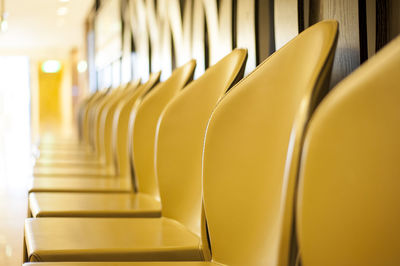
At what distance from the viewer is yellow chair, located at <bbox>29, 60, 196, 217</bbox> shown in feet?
6.29

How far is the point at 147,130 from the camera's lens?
247cm

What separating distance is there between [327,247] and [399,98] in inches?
9.2

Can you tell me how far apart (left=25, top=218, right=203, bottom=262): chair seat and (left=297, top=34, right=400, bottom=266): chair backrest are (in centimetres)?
64

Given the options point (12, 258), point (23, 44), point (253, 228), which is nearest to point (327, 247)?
point (253, 228)

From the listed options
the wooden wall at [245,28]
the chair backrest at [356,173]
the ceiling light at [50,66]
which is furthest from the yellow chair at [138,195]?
the ceiling light at [50,66]

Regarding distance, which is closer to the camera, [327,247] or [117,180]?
[327,247]

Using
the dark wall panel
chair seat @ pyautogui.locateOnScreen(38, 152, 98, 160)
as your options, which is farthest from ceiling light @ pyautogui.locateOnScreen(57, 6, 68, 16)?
the dark wall panel

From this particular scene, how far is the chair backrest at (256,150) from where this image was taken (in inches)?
46.9

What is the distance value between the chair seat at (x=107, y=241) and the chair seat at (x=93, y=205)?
0.36 ft

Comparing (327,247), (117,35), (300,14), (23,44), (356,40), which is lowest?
(327,247)

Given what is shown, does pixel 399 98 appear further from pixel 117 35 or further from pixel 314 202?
pixel 117 35

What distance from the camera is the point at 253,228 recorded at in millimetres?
1263

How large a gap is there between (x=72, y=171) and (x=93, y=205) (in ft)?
4.13

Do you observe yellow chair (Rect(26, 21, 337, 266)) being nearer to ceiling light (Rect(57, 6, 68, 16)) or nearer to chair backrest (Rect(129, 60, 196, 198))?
chair backrest (Rect(129, 60, 196, 198))
